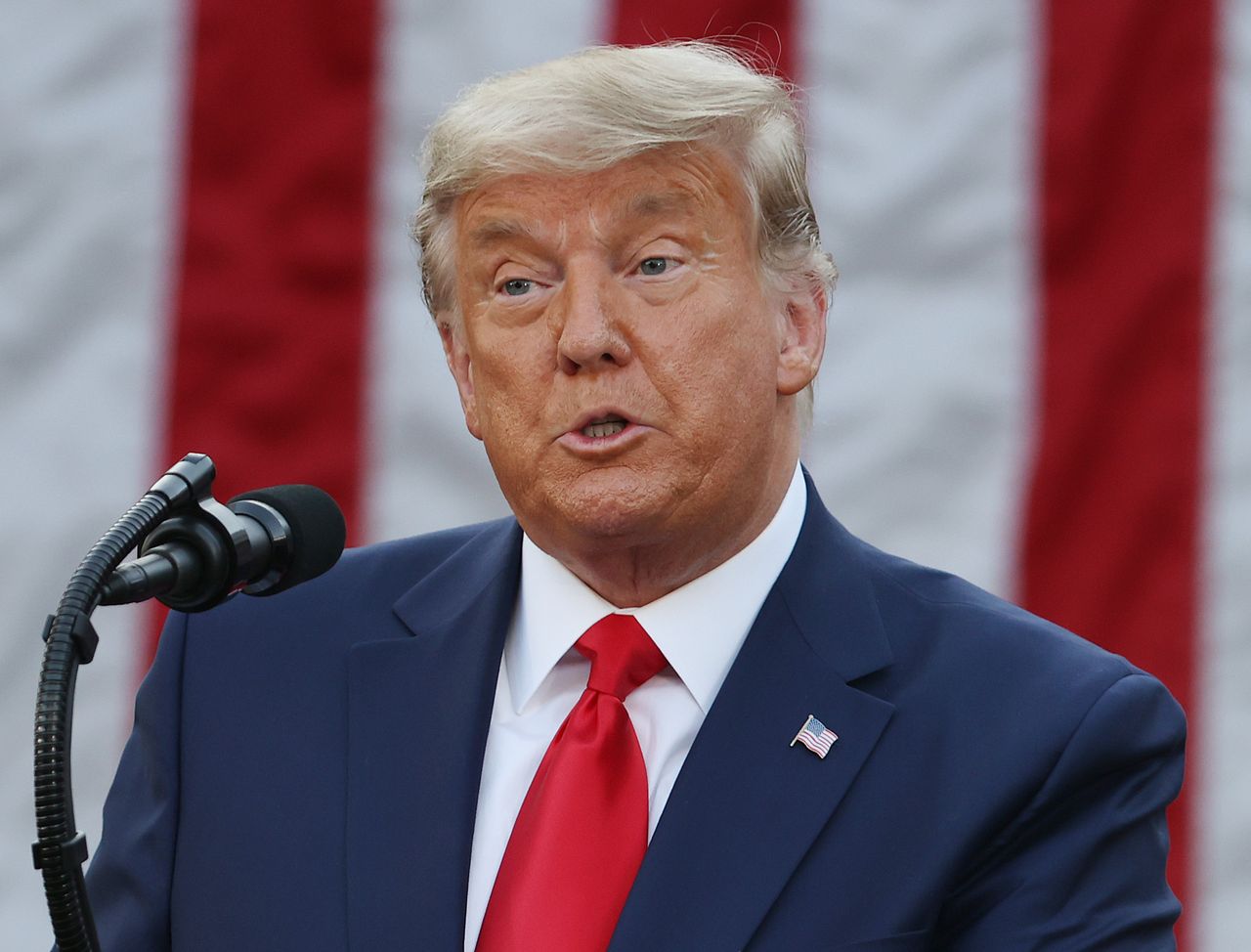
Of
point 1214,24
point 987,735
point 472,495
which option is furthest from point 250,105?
point 987,735

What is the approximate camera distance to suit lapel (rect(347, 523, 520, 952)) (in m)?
1.81

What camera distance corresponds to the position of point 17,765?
10.0 ft

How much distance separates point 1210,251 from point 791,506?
131 centimetres

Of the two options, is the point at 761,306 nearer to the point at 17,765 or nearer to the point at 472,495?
the point at 472,495

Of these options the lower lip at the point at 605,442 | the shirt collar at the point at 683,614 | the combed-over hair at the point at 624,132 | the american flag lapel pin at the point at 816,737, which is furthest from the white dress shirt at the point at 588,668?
the combed-over hair at the point at 624,132

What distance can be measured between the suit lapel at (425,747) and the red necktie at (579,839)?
0.19ft

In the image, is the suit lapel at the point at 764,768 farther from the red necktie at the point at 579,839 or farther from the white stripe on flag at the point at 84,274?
the white stripe on flag at the point at 84,274

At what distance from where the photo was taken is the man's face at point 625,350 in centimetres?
187

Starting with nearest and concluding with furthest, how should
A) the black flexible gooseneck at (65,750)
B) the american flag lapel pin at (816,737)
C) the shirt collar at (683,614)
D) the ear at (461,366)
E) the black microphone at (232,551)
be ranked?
the black flexible gooseneck at (65,750) → the black microphone at (232,551) → the american flag lapel pin at (816,737) → the shirt collar at (683,614) → the ear at (461,366)

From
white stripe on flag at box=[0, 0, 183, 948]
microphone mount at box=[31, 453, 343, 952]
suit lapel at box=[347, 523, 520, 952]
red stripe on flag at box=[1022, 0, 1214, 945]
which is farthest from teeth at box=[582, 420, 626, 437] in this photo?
white stripe on flag at box=[0, 0, 183, 948]

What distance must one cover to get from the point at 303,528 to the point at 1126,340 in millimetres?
1962

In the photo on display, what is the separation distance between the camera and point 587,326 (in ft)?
6.11

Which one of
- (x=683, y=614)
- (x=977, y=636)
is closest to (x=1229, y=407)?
(x=977, y=636)

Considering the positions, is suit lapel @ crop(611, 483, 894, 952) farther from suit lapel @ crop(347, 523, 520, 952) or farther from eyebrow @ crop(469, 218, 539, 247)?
eyebrow @ crop(469, 218, 539, 247)
